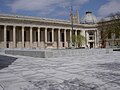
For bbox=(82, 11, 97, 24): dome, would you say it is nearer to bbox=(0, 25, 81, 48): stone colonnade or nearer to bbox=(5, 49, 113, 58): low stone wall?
bbox=(0, 25, 81, 48): stone colonnade

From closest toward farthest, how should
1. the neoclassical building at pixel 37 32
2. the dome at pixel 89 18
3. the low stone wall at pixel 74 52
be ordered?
the low stone wall at pixel 74 52 → the neoclassical building at pixel 37 32 → the dome at pixel 89 18

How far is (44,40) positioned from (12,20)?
727 inches

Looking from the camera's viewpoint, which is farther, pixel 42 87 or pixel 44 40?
pixel 44 40

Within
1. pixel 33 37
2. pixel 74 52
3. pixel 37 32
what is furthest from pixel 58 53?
pixel 33 37

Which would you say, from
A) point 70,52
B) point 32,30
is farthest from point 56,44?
point 70,52

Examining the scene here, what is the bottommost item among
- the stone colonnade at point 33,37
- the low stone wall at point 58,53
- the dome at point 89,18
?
the low stone wall at point 58,53

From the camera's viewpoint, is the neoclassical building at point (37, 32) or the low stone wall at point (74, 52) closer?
the low stone wall at point (74, 52)

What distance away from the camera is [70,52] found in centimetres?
2295

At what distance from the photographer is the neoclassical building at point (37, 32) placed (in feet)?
214

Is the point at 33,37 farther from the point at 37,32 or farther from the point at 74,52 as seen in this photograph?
the point at 74,52

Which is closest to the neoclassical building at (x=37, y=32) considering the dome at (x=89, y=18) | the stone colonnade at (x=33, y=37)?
the stone colonnade at (x=33, y=37)

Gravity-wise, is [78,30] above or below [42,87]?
above

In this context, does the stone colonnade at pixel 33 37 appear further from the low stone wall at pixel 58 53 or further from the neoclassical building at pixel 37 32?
the low stone wall at pixel 58 53

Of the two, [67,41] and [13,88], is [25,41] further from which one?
[13,88]
